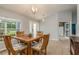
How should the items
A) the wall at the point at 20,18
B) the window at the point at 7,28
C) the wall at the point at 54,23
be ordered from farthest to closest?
the wall at the point at 54,23 → the wall at the point at 20,18 → the window at the point at 7,28

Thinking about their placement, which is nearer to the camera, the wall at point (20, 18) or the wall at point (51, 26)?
the wall at point (20, 18)

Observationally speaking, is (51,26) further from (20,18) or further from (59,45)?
(20,18)

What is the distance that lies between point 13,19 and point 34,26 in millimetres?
482

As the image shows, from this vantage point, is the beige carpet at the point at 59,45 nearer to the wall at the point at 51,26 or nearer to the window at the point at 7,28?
the wall at the point at 51,26

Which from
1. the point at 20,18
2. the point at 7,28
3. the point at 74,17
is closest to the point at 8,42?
the point at 7,28

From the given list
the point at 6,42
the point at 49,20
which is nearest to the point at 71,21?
the point at 49,20

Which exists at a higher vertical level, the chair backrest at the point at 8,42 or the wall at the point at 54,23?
the wall at the point at 54,23

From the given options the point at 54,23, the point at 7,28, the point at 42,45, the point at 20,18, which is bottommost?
the point at 42,45

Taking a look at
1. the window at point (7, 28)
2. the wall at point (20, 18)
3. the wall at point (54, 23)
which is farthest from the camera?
the wall at point (54, 23)

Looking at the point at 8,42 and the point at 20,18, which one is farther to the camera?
the point at 20,18

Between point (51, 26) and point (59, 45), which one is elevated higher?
point (51, 26)

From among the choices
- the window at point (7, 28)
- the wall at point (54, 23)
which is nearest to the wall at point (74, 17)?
the wall at point (54, 23)

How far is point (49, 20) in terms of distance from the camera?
2.53m

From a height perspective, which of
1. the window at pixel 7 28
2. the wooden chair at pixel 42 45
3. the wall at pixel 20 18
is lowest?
the wooden chair at pixel 42 45
